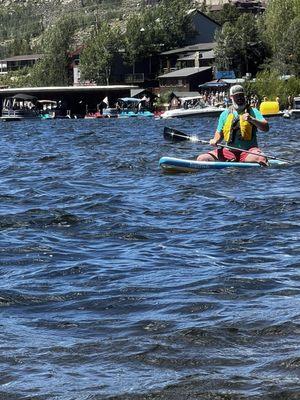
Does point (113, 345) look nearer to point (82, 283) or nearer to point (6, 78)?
point (82, 283)

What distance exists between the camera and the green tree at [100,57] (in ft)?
401

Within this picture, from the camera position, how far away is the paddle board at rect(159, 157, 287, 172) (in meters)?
17.3

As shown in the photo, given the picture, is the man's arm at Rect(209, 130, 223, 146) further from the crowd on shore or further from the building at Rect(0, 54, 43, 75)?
the building at Rect(0, 54, 43, 75)

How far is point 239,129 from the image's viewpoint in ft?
57.2

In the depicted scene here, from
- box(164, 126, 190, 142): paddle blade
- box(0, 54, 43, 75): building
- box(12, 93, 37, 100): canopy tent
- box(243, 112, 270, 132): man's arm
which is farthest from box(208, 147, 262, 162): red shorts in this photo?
box(0, 54, 43, 75): building

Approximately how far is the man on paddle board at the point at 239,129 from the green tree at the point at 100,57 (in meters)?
105

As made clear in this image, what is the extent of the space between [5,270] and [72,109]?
321 ft

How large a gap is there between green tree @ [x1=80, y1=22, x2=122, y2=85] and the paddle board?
342 ft

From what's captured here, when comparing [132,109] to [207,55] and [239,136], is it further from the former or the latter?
[239,136]

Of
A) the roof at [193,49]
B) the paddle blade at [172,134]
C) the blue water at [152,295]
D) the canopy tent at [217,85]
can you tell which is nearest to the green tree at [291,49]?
the canopy tent at [217,85]

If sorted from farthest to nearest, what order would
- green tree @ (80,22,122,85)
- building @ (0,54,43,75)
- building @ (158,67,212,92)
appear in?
building @ (0,54,43,75) < green tree @ (80,22,122,85) < building @ (158,67,212,92)

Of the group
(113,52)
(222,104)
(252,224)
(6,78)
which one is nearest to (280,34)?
(222,104)

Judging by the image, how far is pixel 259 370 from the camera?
5766 millimetres

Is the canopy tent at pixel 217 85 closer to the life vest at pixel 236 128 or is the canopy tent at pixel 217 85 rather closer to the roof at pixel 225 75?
the roof at pixel 225 75
